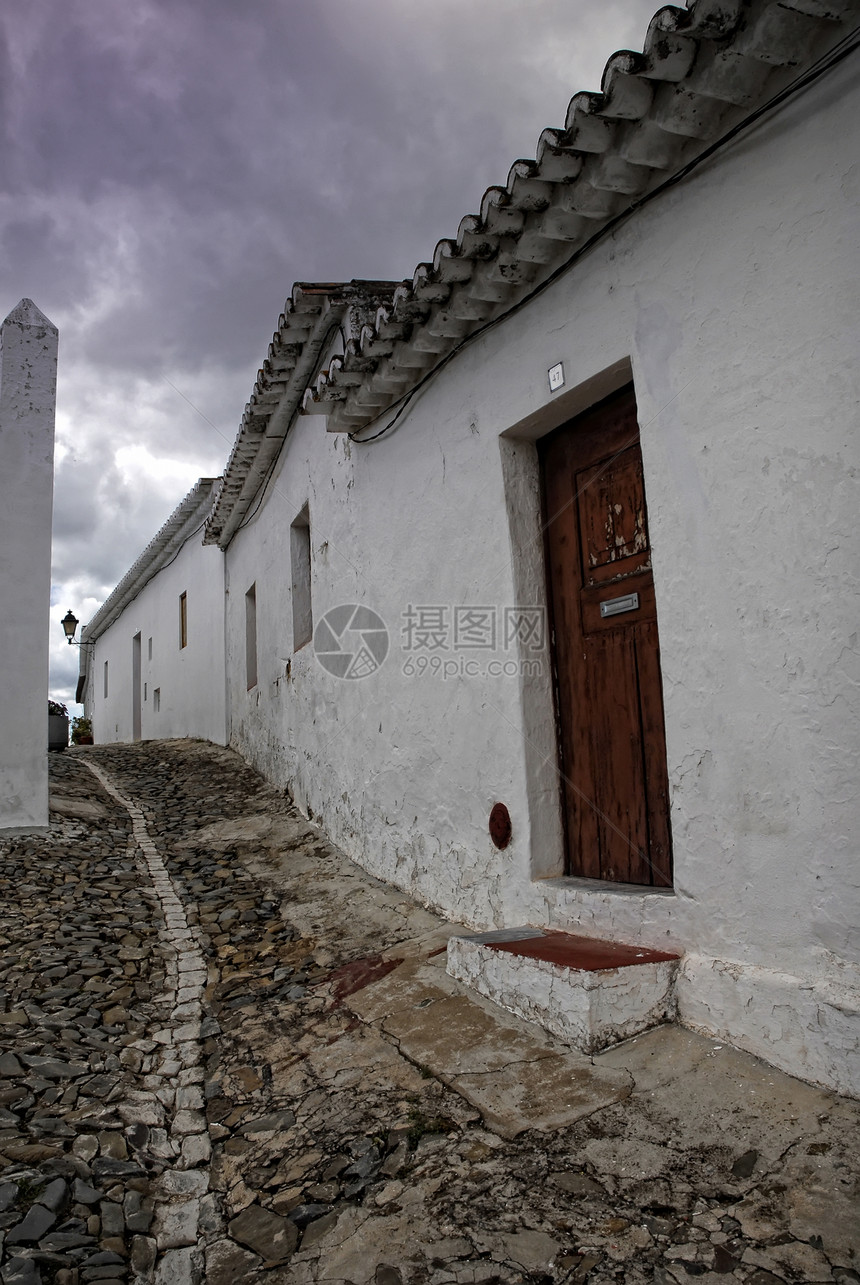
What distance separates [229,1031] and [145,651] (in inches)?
575

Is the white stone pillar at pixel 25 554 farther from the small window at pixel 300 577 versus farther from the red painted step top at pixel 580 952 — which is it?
the red painted step top at pixel 580 952

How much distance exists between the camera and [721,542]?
108 inches

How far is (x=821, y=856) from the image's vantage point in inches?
93.9

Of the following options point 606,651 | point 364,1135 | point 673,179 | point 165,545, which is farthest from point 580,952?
point 165,545

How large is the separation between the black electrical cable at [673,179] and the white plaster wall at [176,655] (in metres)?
7.74

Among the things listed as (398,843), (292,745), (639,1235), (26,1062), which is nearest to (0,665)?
(292,745)

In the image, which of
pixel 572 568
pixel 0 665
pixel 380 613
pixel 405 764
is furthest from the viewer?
pixel 0 665

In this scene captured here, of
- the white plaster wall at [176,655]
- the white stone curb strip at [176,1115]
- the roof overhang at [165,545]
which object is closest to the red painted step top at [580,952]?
the white stone curb strip at [176,1115]

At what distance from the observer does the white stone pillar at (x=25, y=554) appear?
20.6ft

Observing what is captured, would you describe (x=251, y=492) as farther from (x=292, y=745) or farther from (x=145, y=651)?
(x=145, y=651)

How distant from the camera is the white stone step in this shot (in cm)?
266

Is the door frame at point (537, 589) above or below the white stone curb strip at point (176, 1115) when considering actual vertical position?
above

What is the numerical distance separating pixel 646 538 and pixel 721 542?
62 centimetres

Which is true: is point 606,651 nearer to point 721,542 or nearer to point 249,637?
point 721,542
